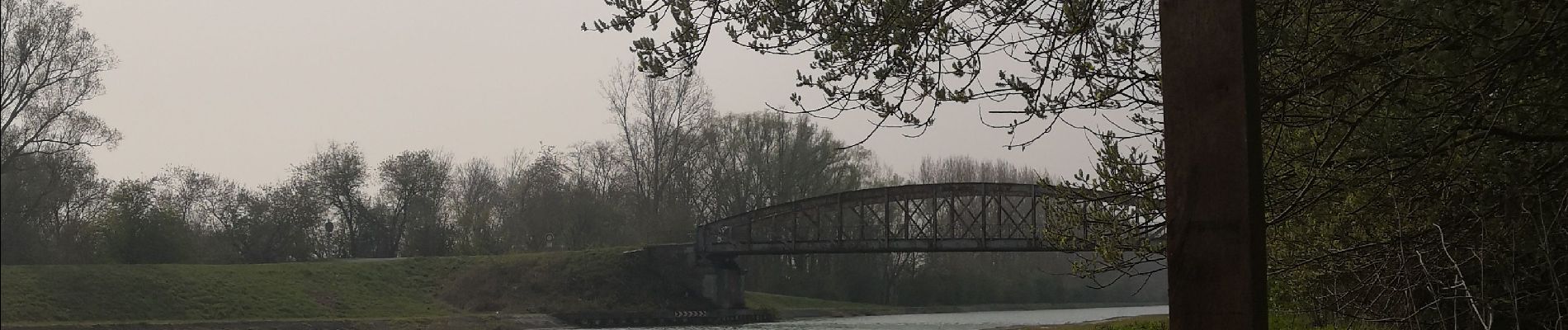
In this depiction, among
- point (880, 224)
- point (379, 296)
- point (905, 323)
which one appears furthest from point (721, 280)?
point (379, 296)

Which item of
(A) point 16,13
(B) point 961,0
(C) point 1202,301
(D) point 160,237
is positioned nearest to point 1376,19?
(B) point 961,0

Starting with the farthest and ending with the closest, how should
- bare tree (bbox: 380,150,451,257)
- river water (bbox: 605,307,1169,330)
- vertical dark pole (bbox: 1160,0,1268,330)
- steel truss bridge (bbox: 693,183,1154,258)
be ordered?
bare tree (bbox: 380,150,451,257), steel truss bridge (bbox: 693,183,1154,258), river water (bbox: 605,307,1169,330), vertical dark pole (bbox: 1160,0,1268,330)

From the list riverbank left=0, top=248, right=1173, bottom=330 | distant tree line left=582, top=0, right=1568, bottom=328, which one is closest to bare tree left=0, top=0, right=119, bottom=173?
riverbank left=0, top=248, right=1173, bottom=330

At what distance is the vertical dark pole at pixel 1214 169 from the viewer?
4148mm

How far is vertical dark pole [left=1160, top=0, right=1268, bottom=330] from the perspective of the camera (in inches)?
163

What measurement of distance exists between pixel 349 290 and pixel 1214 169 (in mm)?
51423

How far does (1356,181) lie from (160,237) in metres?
46.1

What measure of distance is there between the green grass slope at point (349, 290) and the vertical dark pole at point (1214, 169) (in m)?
34.6

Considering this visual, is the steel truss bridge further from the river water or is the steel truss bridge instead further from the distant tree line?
the distant tree line

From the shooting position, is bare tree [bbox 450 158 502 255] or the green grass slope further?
bare tree [bbox 450 158 502 255]

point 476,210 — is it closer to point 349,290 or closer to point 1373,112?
point 349,290

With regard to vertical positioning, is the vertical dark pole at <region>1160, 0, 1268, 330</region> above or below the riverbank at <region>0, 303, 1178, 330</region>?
above

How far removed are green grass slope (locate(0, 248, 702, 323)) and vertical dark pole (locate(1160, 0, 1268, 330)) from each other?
34551 millimetres

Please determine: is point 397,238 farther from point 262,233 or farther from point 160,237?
point 160,237
